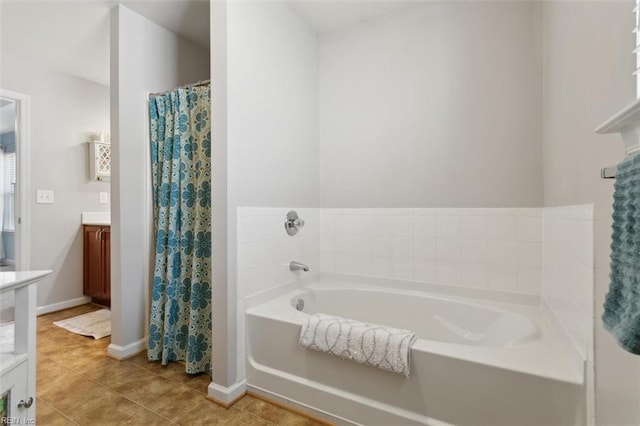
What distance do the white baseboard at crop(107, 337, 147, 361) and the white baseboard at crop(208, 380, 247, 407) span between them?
0.85 m

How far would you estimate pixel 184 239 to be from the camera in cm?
202

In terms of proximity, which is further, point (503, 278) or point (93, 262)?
point (93, 262)

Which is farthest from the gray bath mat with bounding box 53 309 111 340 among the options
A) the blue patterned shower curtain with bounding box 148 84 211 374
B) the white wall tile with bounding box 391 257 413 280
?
the white wall tile with bounding box 391 257 413 280

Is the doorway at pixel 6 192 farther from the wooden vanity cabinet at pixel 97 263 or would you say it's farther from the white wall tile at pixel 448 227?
the white wall tile at pixel 448 227

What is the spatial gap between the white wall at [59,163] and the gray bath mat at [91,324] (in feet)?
1.70

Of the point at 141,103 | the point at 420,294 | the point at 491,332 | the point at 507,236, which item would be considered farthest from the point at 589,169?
the point at 141,103

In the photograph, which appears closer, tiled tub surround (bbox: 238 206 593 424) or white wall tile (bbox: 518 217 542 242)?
tiled tub surround (bbox: 238 206 593 424)

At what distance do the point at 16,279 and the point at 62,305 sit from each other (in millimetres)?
2895

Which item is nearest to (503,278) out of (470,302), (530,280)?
(530,280)

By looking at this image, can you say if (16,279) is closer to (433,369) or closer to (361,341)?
(361,341)

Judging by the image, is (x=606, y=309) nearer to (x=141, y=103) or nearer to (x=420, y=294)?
(x=420, y=294)

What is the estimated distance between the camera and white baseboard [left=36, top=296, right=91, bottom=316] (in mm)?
3020

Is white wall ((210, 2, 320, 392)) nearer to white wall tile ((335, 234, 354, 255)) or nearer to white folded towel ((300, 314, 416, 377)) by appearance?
white wall tile ((335, 234, 354, 255))

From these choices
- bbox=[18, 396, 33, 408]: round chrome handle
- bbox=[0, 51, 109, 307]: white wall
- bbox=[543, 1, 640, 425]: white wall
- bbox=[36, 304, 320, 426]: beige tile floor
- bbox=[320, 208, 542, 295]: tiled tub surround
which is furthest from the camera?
bbox=[0, 51, 109, 307]: white wall
